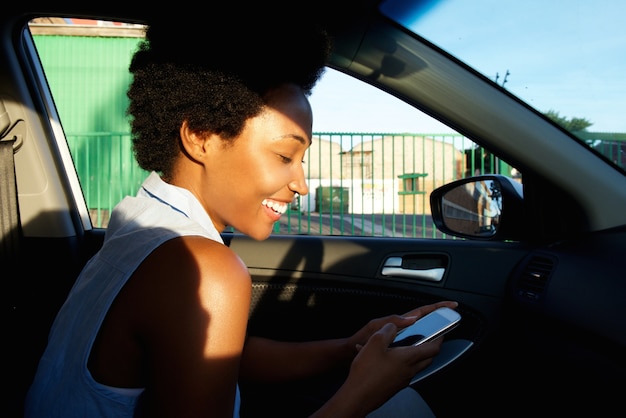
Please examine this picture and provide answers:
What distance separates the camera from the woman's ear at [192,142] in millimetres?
1306

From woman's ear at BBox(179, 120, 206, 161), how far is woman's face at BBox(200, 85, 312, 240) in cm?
3

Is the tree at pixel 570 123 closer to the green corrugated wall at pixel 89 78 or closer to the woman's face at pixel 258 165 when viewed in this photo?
the woman's face at pixel 258 165

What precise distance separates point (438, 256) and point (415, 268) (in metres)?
0.12

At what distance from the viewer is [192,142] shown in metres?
1.31

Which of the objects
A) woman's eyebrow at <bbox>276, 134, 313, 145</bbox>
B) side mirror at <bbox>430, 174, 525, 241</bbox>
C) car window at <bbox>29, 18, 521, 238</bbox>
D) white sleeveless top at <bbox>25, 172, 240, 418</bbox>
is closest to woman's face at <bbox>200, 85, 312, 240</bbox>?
woman's eyebrow at <bbox>276, 134, 313, 145</bbox>

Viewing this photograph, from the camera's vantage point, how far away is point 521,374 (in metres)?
1.90

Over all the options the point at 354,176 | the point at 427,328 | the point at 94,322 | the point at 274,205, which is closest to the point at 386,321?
the point at 427,328

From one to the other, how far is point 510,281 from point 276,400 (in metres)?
1.02

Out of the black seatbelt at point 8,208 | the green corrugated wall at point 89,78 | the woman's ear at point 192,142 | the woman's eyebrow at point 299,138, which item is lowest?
the black seatbelt at point 8,208

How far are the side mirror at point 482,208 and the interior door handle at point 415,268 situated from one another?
0.19 metres

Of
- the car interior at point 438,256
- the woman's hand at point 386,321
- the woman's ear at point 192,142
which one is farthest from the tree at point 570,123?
the woman's ear at point 192,142

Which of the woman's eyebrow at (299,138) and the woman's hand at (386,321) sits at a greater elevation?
the woman's eyebrow at (299,138)

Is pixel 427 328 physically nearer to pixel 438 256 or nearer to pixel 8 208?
pixel 438 256

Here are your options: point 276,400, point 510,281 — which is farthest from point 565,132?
point 276,400
